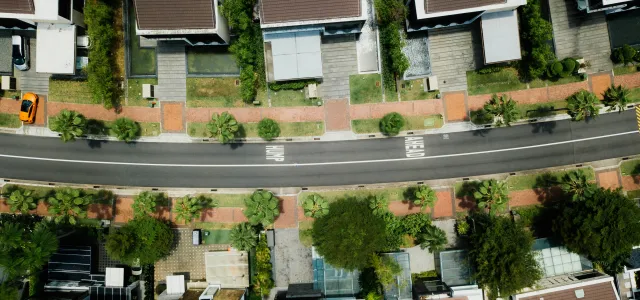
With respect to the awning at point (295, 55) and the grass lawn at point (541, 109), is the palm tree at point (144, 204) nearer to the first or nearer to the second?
the awning at point (295, 55)

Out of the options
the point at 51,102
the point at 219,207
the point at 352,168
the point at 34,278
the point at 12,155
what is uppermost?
the point at 51,102

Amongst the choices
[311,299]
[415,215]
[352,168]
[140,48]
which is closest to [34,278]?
[140,48]

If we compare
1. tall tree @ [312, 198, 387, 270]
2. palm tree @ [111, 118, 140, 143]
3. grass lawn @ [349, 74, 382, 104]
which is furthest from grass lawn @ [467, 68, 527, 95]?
palm tree @ [111, 118, 140, 143]

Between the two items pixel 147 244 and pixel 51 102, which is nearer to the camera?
pixel 147 244

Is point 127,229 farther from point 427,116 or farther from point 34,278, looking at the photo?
point 427,116

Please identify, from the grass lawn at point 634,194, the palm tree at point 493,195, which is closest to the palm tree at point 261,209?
the palm tree at point 493,195

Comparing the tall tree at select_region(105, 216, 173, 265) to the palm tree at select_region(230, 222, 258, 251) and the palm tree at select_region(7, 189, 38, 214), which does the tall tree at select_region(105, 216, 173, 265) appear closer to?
the palm tree at select_region(230, 222, 258, 251)

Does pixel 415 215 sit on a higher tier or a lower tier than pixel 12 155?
lower
